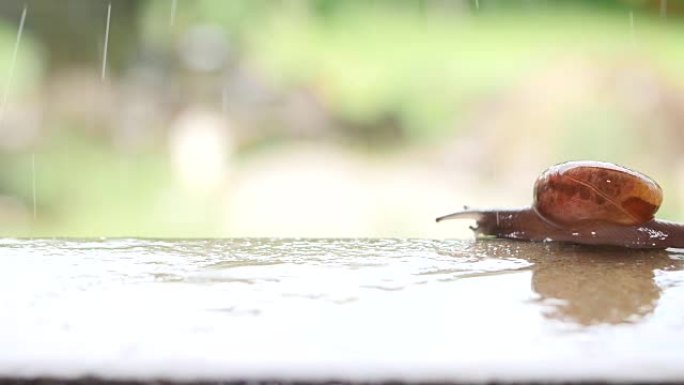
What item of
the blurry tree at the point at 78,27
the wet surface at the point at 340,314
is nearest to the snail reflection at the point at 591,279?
the wet surface at the point at 340,314

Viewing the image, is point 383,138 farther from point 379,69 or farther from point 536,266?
point 536,266

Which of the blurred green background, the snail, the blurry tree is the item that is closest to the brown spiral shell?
the snail

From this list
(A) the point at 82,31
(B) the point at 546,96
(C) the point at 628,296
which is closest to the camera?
(C) the point at 628,296

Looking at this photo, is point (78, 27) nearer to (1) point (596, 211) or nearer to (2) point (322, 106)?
(2) point (322, 106)

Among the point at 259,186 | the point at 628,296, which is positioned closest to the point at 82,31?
the point at 259,186

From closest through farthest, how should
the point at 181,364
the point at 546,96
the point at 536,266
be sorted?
the point at 181,364, the point at 536,266, the point at 546,96

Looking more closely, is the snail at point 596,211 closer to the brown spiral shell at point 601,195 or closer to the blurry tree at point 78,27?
the brown spiral shell at point 601,195

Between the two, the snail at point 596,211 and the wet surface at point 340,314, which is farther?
the snail at point 596,211
